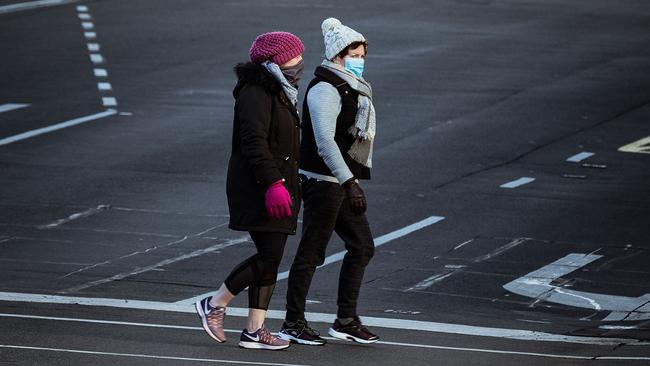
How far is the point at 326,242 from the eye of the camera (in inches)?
385

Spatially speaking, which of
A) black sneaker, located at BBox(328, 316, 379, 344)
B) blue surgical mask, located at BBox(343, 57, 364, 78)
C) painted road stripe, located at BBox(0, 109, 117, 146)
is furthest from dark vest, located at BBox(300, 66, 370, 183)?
painted road stripe, located at BBox(0, 109, 117, 146)

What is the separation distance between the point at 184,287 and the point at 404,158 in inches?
266

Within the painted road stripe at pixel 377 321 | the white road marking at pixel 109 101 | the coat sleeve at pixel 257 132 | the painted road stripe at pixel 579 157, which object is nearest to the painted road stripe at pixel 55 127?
the white road marking at pixel 109 101

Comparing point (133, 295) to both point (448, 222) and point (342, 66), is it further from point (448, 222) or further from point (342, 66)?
point (448, 222)

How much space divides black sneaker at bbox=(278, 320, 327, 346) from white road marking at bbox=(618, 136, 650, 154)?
1033 cm

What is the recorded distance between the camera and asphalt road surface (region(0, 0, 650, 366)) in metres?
10.2

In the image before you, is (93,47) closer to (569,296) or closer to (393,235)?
(393,235)

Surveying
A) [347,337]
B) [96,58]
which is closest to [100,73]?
[96,58]

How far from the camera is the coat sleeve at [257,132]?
356 inches

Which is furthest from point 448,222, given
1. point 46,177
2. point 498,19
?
point 498,19

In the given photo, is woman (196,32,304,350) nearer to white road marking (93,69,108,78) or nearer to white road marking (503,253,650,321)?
white road marking (503,253,650,321)

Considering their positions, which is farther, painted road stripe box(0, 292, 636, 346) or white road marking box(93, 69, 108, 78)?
white road marking box(93, 69, 108, 78)

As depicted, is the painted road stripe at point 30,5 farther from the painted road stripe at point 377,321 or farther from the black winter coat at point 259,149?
the black winter coat at point 259,149

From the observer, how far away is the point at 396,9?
3403 cm
